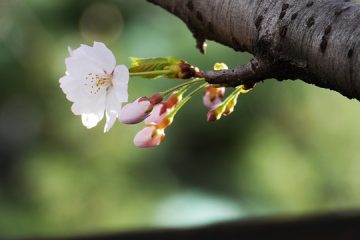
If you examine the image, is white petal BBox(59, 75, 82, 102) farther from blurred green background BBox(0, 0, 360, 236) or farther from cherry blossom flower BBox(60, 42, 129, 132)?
blurred green background BBox(0, 0, 360, 236)

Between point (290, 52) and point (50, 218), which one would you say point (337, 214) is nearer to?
point (290, 52)

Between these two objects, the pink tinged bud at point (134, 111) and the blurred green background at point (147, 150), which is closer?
the pink tinged bud at point (134, 111)

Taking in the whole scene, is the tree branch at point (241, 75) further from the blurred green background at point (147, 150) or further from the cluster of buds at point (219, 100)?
the blurred green background at point (147, 150)

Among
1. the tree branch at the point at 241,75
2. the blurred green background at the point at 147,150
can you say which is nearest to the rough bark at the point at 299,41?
the tree branch at the point at 241,75

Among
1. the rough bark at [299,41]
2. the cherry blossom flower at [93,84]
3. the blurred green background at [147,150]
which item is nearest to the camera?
the rough bark at [299,41]

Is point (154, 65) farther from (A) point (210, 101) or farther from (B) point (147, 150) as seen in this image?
(B) point (147, 150)

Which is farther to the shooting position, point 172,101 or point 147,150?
point 147,150

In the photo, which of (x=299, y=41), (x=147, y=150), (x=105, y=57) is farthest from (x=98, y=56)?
(x=147, y=150)
